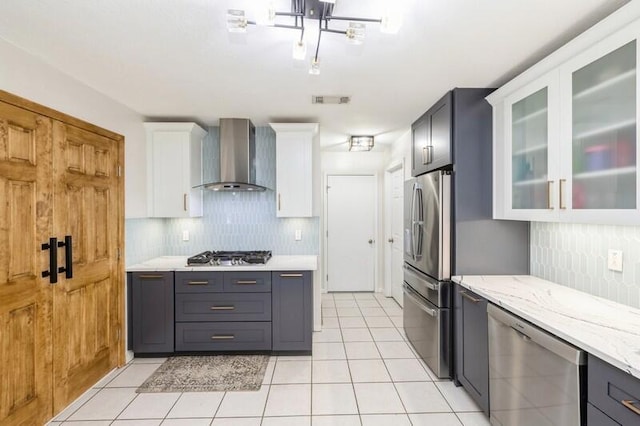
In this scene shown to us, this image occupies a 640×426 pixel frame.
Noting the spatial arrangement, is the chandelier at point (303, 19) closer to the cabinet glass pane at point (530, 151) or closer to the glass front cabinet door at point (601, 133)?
the glass front cabinet door at point (601, 133)

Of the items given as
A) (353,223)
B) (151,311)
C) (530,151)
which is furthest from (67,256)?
(353,223)

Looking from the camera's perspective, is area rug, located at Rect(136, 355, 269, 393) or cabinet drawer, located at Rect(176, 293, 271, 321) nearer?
area rug, located at Rect(136, 355, 269, 393)

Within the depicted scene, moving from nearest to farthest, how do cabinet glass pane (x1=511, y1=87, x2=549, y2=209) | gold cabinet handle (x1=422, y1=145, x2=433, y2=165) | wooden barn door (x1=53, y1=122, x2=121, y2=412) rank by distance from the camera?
cabinet glass pane (x1=511, y1=87, x2=549, y2=209) → wooden barn door (x1=53, y1=122, x2=121, y2=412) → gold cabinet handle (x1=422, y1=145, x2=433, y2=165)

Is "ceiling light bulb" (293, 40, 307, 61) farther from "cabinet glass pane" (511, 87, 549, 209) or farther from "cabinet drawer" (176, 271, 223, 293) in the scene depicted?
"cabinet drawer" (176, 271, 223, 293)

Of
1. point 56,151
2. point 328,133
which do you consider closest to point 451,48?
point 328,133

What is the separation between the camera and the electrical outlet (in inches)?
69.6

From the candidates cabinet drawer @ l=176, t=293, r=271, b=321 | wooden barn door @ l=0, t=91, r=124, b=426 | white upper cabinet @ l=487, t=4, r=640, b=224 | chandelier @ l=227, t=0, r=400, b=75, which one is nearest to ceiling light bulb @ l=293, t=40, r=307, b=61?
chandelier @ l=227, t=0, r=400, b=75

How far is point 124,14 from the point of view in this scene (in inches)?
62.7

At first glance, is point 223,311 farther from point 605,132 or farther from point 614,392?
point 605,132

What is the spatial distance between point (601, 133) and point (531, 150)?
506 millimetres

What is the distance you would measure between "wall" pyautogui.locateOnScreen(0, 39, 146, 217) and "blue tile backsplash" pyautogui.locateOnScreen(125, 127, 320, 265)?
614 millimetres

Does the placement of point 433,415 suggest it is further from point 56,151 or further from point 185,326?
point 56,151

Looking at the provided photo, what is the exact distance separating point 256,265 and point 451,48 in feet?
7.69

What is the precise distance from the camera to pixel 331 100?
9.24 feet
